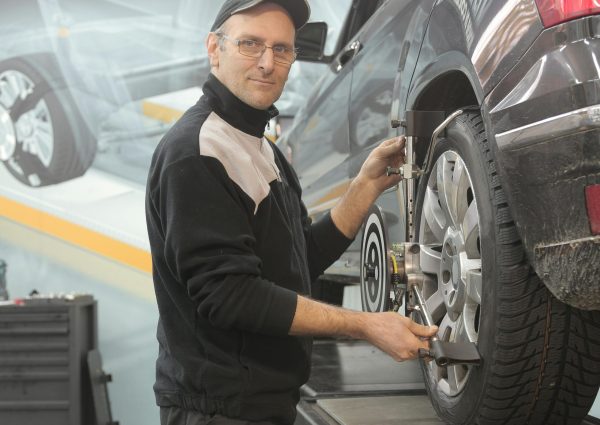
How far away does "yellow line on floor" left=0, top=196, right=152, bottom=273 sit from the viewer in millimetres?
4617

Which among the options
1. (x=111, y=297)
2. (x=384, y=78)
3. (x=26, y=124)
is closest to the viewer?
(x=384, y=78)

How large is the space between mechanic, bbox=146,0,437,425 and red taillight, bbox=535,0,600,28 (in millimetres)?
522

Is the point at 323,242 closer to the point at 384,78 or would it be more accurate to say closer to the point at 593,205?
the point at 384,78

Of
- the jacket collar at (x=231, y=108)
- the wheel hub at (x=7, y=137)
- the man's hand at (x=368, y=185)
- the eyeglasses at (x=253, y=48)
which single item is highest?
the wheel hub at (x=7, y=137)

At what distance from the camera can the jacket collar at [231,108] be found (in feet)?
4.82

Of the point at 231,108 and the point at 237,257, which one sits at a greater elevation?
the point at 231,108

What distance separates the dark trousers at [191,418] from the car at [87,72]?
3343 millimetres

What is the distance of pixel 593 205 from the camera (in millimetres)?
1007

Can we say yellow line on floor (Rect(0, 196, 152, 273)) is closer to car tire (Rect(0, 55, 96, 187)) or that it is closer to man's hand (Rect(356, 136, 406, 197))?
car tire (Rect(0, 55, 96, 187))

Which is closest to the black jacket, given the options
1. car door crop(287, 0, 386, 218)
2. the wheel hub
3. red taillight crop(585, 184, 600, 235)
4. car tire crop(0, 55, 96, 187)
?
red taillight crop(585, 184, 600, 235)

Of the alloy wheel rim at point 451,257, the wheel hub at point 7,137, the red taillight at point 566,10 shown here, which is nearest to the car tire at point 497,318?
the alloy wheel rim at point 451,257

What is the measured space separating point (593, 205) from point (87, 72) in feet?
13.7

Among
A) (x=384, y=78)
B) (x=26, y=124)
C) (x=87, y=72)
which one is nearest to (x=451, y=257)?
(x=384, y=78)

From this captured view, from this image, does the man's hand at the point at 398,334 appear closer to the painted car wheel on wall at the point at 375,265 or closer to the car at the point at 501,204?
the car at the point at 501,204
